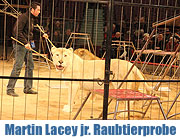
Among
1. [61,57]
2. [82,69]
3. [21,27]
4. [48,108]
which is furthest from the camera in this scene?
[21,27]

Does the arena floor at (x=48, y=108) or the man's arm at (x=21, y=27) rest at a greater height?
the man's arm at (x=21, y=27)

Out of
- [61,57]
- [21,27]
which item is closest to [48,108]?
[61,57]

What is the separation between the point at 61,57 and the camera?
14.1ft

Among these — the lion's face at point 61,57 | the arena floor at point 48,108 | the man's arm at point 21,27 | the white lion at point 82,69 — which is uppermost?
the man's arm at point 21,27

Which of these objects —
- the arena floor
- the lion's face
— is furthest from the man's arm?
the lion's face

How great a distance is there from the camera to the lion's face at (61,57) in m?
4.27

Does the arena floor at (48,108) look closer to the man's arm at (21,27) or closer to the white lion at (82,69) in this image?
the white lion at (82,69)

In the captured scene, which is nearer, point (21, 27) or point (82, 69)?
point (82, 69)

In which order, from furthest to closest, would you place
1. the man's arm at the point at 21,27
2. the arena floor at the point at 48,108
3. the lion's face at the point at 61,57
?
the man's arm at the point at 21,27 → the lion's face at the point at 61,57 → the arena floor at the point at 48,108

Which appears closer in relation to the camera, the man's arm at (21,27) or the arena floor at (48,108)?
the arena floor at (48,108)

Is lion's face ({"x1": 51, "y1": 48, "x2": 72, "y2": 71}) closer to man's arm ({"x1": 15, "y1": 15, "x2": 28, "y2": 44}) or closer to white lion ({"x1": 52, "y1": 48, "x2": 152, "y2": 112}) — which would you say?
white lion ({"x1": 52, "y1": 48, "x2": 152, "y2": 112})

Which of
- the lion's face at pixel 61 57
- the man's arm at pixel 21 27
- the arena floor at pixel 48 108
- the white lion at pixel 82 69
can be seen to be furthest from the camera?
the man's arm at pixel 21 27

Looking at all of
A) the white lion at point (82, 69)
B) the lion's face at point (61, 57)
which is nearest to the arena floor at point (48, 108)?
the white lion at point (82, 69)

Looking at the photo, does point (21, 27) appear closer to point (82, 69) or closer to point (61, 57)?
point (61, 57)
